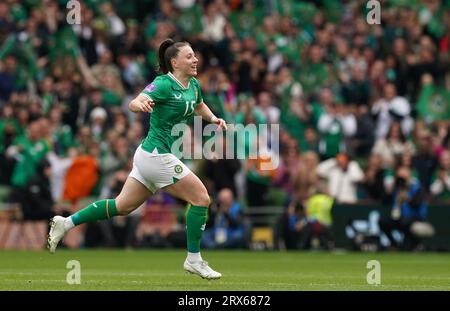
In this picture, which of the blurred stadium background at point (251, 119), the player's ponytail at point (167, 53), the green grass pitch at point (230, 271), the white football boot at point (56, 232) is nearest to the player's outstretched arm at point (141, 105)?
the player's ponytail at point (167, 53)

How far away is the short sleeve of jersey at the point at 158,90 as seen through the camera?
13.7m

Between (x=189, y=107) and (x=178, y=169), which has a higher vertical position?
(x=189, y=107)

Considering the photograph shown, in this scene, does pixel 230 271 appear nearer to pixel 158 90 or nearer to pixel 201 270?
pixel 201 270

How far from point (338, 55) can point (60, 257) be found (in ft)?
31.9

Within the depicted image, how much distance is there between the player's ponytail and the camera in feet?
46.4

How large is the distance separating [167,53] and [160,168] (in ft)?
4.24

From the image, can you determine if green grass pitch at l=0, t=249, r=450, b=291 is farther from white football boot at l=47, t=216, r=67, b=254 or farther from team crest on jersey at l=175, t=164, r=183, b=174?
team crest on jersey at l=175, t=164, r=183, b=174

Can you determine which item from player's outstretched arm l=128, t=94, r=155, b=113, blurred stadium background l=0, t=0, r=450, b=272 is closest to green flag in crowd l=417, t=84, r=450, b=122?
blurred stadium background l=0, t=0, r=450, b=272

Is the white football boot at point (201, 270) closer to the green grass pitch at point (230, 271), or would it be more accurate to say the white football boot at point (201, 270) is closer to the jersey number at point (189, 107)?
the green grass pitch at point (230, 271)

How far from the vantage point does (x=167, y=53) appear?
46.5 ft

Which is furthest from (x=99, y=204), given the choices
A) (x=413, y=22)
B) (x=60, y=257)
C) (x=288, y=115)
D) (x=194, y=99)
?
(x=413, y=22)

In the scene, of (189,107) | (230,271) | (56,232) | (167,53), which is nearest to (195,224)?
(189,107)

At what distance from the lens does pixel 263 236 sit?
2480 cm

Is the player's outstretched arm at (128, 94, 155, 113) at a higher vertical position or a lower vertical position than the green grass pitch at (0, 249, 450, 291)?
higher
